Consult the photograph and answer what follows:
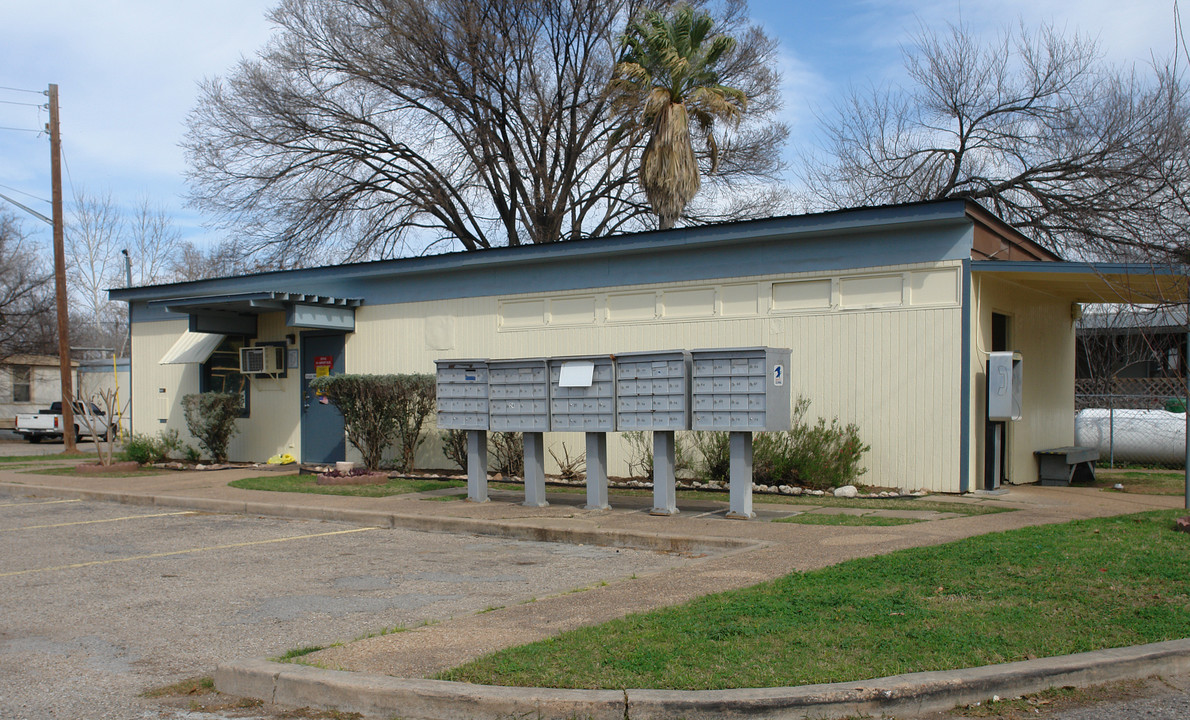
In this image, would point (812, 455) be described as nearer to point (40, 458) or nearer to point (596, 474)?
point (596, 474)

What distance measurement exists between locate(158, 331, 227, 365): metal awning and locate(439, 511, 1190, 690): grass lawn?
16647mm

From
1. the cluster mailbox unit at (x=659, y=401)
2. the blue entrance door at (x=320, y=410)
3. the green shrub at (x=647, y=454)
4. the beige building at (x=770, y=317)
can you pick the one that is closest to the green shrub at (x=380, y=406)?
the beige building at (x=770, y=317)

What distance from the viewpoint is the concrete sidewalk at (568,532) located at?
5.48 metres

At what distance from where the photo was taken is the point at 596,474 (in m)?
11.7

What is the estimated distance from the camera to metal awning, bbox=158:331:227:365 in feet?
67.4

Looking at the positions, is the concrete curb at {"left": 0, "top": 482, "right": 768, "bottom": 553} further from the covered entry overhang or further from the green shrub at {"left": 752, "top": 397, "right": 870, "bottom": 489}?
the covered entry overhang

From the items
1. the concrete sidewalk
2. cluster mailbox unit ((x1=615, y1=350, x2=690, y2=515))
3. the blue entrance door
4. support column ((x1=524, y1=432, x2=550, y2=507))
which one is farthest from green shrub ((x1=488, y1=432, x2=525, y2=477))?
cluster mailbox unit ((x1=615, y1=350, x2=690, y2=515))

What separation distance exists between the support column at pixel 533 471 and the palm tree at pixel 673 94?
351 inches

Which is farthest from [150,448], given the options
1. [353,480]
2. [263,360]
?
[353,480]

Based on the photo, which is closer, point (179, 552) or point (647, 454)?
point (179, 552)

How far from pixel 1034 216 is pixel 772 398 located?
→ 62.4ft

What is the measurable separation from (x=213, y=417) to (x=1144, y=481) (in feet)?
57.1

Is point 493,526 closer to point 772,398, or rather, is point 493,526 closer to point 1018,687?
point 772,398

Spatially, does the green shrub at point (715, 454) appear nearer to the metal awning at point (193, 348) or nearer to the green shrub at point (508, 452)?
the green shrub at point (508, 452)
